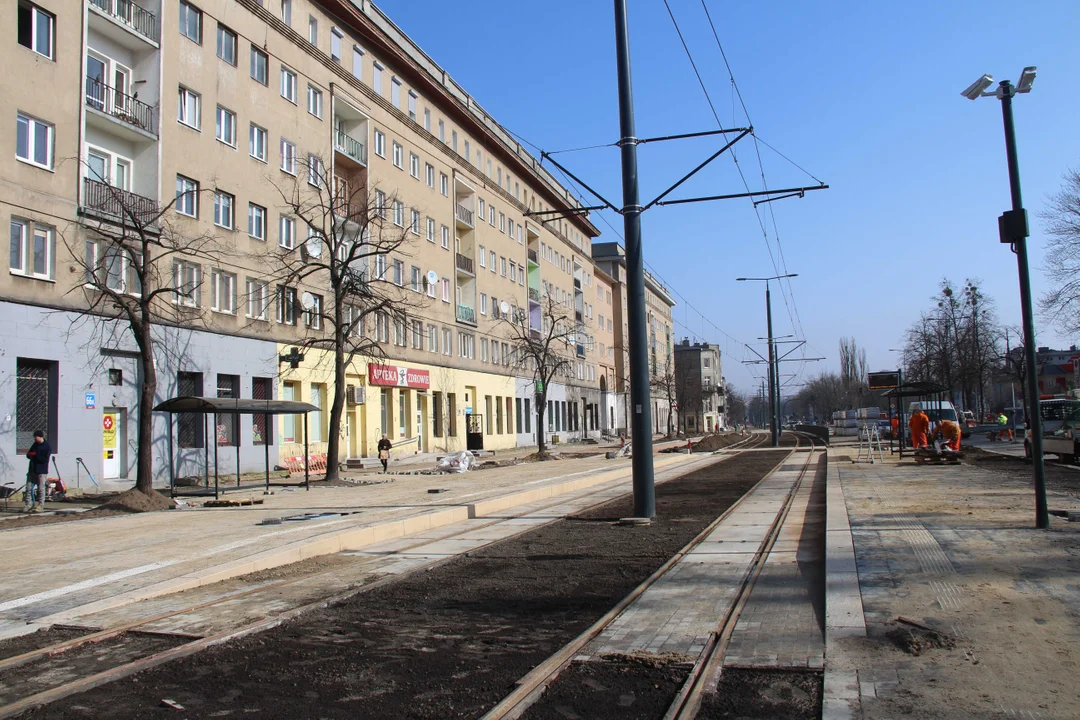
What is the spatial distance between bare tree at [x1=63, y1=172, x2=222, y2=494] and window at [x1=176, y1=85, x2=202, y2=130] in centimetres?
251

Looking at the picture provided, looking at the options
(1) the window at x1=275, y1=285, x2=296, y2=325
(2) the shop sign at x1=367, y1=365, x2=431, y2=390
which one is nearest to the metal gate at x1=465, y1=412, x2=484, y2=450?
(2) the shop sign at x1=367, y1=365, x2=431, y2=390

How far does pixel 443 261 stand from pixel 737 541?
38575 millimetres

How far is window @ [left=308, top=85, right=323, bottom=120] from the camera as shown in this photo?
36.1 m

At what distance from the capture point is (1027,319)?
10.6 meters

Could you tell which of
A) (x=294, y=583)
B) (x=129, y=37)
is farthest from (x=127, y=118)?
(x=294, y=583)

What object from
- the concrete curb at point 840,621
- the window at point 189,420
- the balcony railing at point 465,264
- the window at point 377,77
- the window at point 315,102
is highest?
the window at point 377,77

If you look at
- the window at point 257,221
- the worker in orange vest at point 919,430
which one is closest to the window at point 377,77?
the window at point 257,221

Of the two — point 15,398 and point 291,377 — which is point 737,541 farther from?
point 291,377

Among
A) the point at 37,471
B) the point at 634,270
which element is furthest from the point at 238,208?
the point at 634,270

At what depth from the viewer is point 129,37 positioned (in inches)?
1044

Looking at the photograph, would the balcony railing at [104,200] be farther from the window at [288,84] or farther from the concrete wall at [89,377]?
the window at [288,84]

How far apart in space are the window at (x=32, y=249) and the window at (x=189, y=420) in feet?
19.0

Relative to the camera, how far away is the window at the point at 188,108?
28.6 metres

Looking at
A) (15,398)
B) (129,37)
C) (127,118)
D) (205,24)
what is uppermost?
(205,24)
